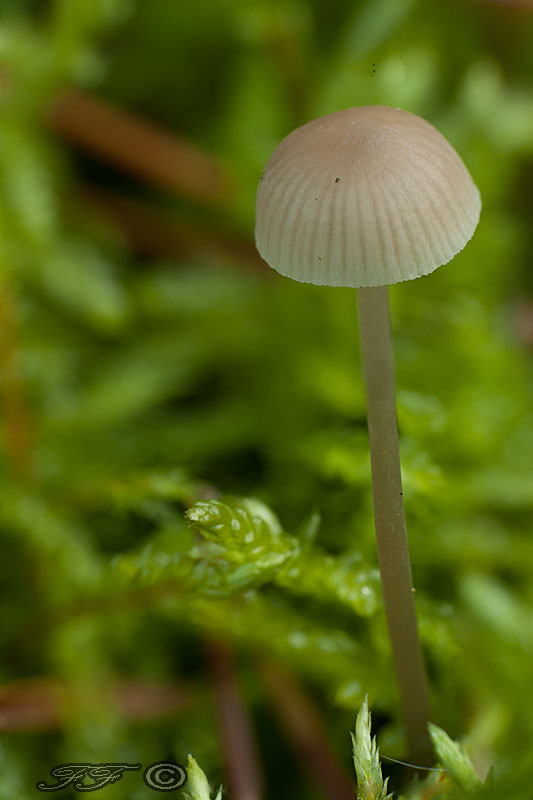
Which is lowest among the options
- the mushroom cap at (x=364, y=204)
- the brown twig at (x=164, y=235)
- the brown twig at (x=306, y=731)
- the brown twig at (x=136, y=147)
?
the brown twig at (x=306, y=731)

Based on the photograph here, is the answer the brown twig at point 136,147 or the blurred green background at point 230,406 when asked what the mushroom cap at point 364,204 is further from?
the brown twig at point 136,147

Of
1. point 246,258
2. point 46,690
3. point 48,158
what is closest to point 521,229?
point 246,258

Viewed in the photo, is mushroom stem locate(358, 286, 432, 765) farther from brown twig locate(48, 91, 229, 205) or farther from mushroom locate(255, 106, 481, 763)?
brown twig locate(48, 91, 229, 205)

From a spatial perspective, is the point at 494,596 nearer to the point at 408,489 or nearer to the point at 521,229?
the point at 408,489

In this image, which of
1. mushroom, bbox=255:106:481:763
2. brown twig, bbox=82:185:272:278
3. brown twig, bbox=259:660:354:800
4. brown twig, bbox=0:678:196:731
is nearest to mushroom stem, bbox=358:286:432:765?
mushroom, bbox=255:106:481:763

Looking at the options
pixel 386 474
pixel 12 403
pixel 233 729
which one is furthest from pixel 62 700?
pixel 386 474

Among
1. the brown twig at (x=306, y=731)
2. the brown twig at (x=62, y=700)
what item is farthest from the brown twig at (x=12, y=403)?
the brown twig at (x=306, y=731)
